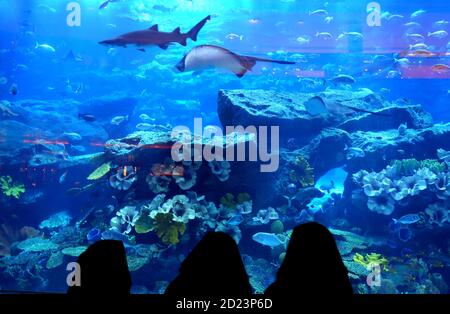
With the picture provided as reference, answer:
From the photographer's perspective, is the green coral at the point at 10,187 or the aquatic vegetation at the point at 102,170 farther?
the green coral at the point at 10,187

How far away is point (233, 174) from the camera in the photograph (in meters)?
6.12

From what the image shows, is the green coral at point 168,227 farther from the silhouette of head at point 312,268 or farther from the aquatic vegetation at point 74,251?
the silhouette of head at point 312,268

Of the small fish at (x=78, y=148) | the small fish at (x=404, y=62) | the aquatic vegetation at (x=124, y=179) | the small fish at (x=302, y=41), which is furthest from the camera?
the small fish at (x=302, y=41)

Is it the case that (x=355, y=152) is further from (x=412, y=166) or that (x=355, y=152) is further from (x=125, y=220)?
(x=125, y=220)

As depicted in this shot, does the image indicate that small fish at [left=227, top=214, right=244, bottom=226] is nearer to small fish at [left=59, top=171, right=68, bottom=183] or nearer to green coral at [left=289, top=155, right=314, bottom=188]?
green coral at [left=289, top=155, right=314, bottom=188]

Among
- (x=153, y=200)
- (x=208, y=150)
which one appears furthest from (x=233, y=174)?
(x=153, y=200)

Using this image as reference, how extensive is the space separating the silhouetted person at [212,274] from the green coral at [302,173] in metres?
5.50

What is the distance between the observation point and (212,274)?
1667 mm

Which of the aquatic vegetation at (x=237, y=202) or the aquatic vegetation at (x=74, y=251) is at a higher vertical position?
the aquatic vegetation at (x=237, y=202)

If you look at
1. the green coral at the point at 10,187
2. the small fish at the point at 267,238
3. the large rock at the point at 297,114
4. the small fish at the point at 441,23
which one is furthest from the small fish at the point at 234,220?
the small fish at the point at 441,23

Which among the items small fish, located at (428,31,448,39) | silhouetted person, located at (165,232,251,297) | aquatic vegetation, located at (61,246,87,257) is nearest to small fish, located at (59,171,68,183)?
aquatic vegetation, located at (61,246,87,257)

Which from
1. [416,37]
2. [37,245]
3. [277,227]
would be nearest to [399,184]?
[277,227]

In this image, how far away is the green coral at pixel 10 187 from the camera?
8.25 m

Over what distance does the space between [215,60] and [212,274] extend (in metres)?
3.30
